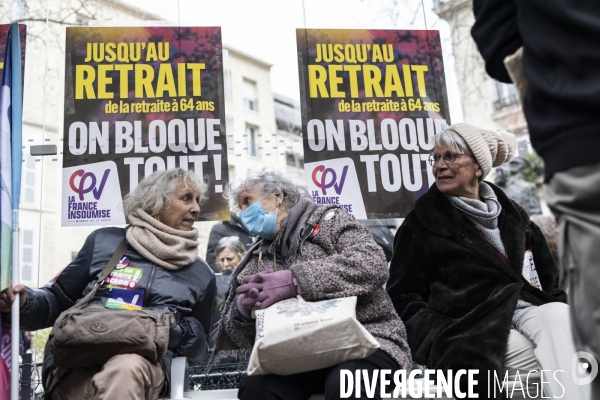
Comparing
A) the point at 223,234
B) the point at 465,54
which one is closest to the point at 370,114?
the point at 465,54

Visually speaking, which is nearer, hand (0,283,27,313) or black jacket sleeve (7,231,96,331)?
hand (0,283,27,313)

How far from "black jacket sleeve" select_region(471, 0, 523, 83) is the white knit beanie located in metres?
1.84

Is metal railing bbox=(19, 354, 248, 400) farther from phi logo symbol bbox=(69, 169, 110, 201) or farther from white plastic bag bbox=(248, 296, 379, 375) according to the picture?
white plastic bag bbox=(248, 296, 379, 375)

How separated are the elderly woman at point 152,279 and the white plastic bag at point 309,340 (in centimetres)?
57

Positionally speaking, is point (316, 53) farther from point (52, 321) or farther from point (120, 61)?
point (52, 321)

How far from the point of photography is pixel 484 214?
10.8ft

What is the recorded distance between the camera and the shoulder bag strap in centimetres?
299

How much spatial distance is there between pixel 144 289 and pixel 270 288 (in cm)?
72

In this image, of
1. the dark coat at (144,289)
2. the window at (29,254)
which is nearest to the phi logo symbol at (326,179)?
the dark coat at (144,289)

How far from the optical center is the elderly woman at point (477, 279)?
2854 mm

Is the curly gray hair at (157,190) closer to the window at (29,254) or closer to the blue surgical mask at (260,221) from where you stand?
the blue surgical mask at (260,221)

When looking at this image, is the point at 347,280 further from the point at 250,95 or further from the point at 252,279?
the point at 250,95

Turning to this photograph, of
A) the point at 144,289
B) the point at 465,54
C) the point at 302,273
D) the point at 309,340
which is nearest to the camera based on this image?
the point at 309,340

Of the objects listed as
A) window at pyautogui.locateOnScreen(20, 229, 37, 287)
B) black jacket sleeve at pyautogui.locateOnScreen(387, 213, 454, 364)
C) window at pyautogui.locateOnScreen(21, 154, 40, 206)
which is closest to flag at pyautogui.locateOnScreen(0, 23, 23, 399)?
black jacket sleeve at pyautogui.locateOnScreen(387, 213, 454, 364)
